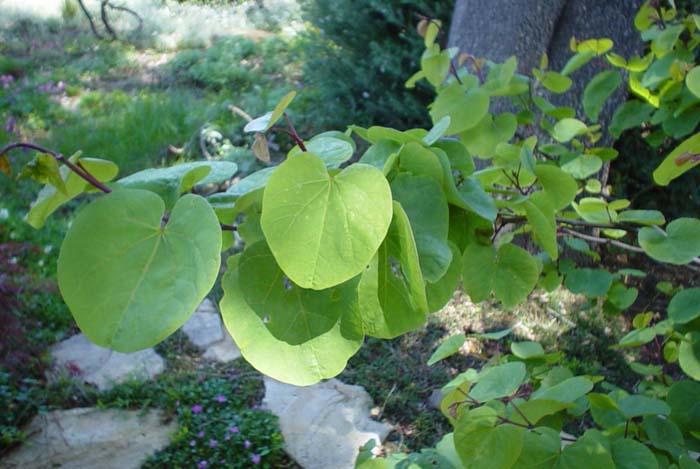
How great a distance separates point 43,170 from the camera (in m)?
0.52

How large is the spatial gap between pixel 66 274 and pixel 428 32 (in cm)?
113

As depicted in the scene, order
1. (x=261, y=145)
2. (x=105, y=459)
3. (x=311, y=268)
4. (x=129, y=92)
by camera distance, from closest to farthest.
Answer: (x=311, y=268), (x=261, y=145), (x=105, y=459), (x=129, y=92)

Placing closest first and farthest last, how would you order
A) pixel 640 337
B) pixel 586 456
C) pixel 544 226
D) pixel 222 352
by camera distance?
pixel 544 226 → pixel 586 456 → pixel 640 337 → pixel 222 352

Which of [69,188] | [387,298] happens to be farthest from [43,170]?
[387,298]

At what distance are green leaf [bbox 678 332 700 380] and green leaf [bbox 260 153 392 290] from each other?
2.66 ft

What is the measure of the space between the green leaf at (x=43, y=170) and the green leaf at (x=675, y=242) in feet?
2.70

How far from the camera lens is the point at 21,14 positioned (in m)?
9.14

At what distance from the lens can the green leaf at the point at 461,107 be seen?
3.28 feet

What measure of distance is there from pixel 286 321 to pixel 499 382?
51 cm

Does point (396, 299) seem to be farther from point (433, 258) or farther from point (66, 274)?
point (66, 274)

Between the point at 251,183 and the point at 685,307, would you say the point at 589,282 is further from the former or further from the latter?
the point at 251,183

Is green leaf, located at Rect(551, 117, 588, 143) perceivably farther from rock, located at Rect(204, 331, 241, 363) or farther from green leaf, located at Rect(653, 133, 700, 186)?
rock, located at Rect(204, 331, 241, 363)

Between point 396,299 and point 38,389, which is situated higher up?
point 396,299

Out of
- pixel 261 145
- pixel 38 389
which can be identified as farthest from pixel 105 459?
pixel 261 145
